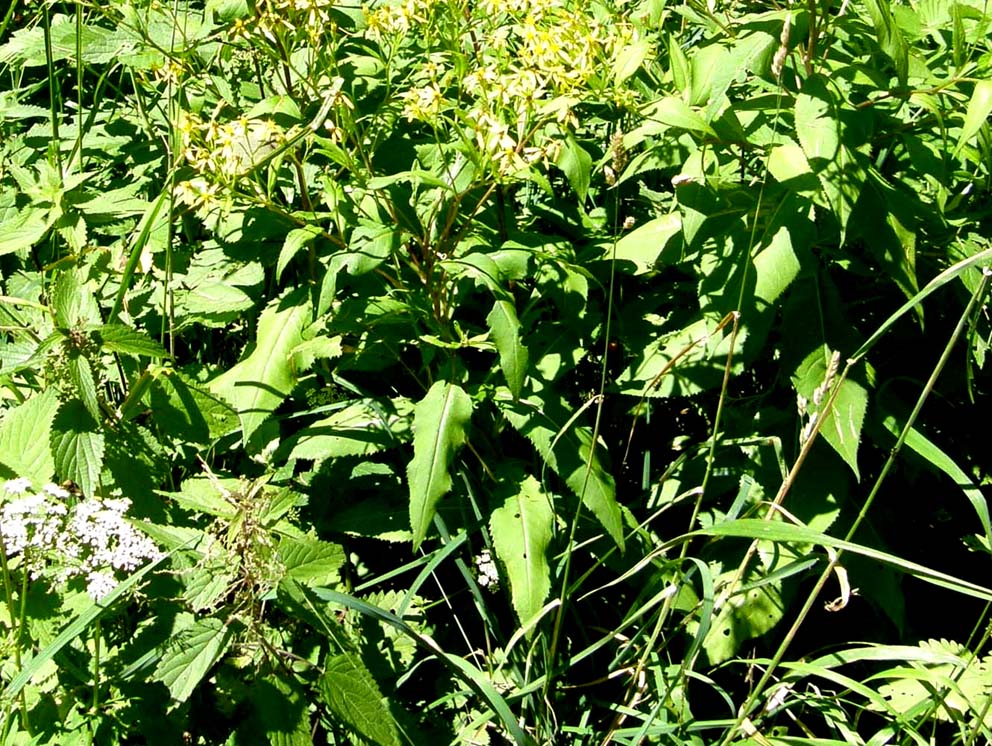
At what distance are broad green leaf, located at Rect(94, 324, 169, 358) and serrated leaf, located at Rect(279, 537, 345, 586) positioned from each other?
1.65 feet

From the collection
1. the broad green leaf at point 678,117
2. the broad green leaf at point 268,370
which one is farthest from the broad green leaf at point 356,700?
the broad green leaf at point 678,117

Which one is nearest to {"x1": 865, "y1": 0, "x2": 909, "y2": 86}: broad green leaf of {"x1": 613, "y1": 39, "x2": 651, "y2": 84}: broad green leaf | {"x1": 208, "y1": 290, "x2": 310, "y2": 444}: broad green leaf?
{"x1": 613, "y1": 39, "x2": 651, "y2": 84}: broad green leaf

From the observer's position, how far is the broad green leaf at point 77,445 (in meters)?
2.18

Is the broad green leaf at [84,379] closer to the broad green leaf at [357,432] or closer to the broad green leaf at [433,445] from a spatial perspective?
the broad green leaf at [357,432]

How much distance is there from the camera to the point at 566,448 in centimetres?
245

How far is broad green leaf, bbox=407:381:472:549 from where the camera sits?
2244mm

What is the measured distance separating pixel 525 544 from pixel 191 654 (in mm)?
751

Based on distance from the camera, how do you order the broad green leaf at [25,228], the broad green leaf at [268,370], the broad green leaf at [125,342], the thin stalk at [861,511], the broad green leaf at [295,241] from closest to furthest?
the thin stalk at [861,511]
the broad green leaf at [125,342]
the broad green leaf at [295,241]
the broad green leaf at [268,370]
the broad green leaf at [25,228]

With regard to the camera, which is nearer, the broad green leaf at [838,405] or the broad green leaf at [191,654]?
the broad green leaf at [191,654]

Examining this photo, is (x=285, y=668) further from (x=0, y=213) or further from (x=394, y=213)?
(x=0, y=213)

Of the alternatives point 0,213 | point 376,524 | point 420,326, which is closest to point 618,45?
point 420,326

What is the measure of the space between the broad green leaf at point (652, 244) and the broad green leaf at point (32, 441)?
134 cm

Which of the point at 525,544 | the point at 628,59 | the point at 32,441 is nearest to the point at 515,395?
the point at 525,544

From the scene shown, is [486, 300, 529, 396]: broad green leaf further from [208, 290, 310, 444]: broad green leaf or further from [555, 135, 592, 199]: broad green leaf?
[208, 290, 310, 444]: broad green leaf
